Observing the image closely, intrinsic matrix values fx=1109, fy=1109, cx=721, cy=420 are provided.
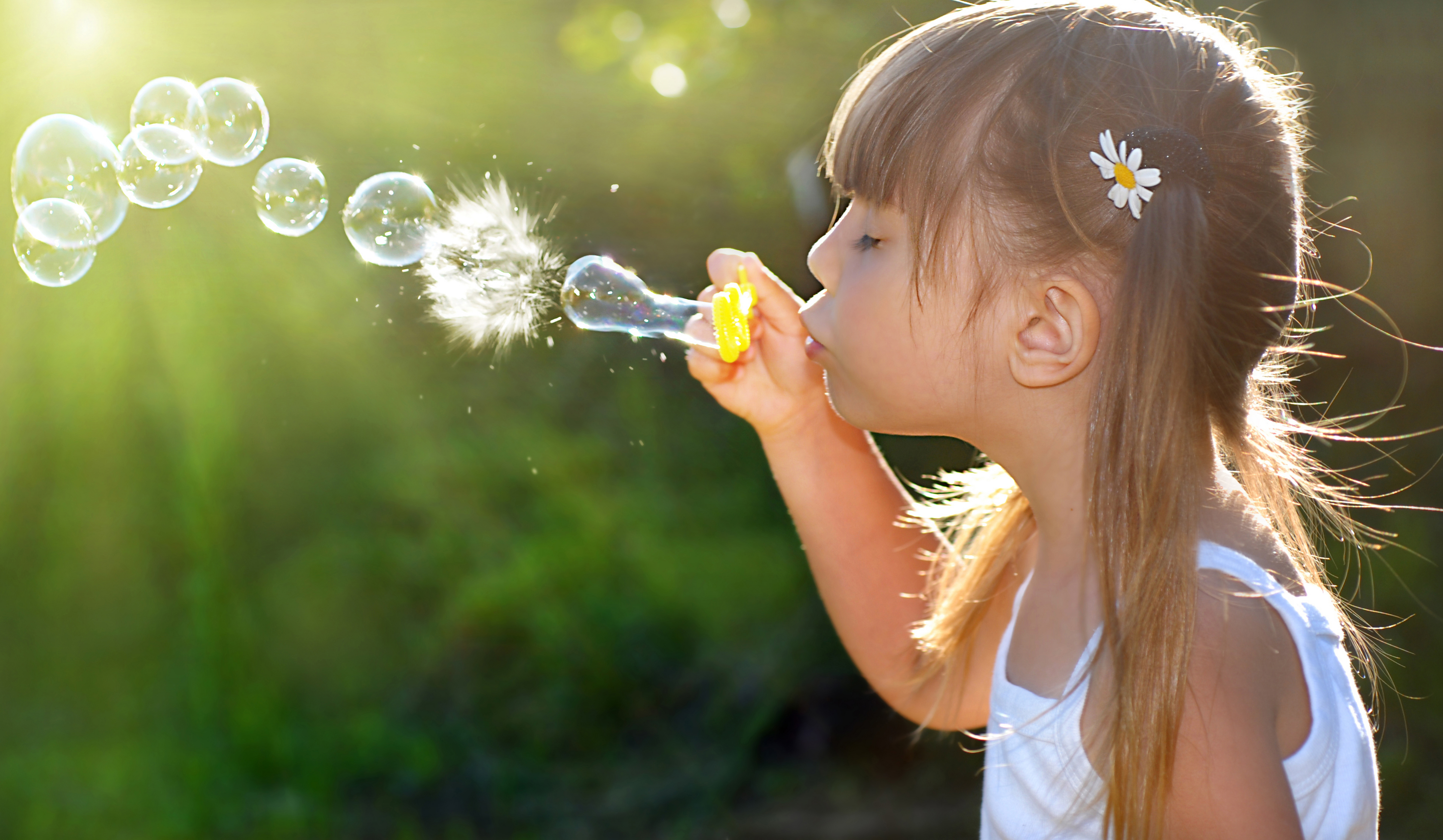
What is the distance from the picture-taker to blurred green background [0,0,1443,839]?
2.93 meters

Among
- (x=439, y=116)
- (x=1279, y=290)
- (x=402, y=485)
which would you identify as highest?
(x=439, y=116)

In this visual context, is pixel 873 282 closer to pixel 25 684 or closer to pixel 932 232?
pixel 932 232

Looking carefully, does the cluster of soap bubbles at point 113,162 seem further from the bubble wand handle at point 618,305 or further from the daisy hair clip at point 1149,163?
the daisy hair clip at point 1149,163

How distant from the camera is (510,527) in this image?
3.22 metres

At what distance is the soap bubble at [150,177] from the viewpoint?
1725mm

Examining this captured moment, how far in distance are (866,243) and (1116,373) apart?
299 millimetres

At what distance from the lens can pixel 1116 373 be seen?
41.7 inches

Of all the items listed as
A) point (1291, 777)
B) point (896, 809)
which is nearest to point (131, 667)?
point (896, 809)

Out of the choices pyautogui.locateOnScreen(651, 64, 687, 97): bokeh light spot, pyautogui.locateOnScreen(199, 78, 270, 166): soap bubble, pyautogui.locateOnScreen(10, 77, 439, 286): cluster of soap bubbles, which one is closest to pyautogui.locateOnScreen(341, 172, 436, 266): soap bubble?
pyautogui.locateOnScreen(10, 77, 439, 286): cluster of soap bubbles

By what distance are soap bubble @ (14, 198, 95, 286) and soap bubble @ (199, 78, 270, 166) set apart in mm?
212

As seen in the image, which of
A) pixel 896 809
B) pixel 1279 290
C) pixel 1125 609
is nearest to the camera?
pixel 1125 609

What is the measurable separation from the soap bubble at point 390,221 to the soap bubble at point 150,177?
11.7 inches

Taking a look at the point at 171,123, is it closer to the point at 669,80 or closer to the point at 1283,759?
the point at 669,80

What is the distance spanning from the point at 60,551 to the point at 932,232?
292cm
